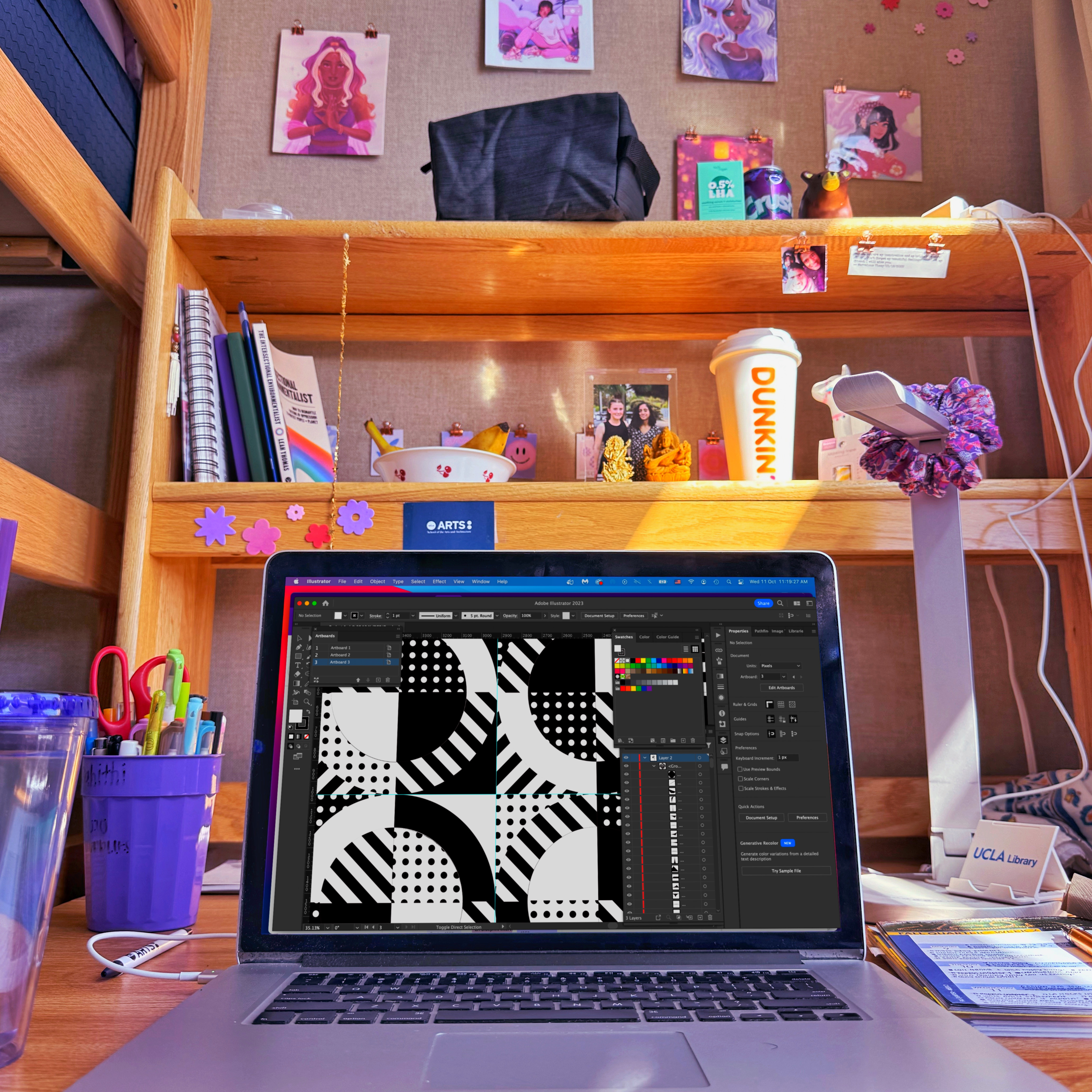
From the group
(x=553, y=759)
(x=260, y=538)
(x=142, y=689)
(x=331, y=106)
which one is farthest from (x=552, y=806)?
(x=331, y=106)

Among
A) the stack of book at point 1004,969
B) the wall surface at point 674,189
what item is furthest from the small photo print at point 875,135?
the stack of book at point 1004,969

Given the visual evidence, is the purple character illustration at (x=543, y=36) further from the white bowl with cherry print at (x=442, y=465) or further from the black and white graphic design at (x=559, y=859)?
the black and white graphic design at (x=559, y=859)

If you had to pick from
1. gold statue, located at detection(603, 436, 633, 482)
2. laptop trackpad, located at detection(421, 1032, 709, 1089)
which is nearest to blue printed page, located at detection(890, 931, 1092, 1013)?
laptop trackpad, located at detection(421, 1032, 709, 1089)

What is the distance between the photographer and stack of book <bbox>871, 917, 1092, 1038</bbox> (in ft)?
1.64

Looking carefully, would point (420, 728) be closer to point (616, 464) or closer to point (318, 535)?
point (318, 535)

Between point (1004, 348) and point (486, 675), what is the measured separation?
1.10 meters

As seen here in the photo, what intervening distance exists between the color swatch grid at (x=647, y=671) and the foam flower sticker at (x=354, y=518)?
49cm

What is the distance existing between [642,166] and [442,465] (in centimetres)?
48

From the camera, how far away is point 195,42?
4.35ft

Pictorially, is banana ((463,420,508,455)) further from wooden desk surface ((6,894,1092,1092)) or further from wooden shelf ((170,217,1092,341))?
wooden desk surface ((6,894,1092,1092))

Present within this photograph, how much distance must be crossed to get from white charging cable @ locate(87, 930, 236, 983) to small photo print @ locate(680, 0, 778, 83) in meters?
1.39

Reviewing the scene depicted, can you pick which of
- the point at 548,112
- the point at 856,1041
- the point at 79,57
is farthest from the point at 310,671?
the point at 79,57

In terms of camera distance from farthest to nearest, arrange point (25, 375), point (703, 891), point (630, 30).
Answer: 1. point (630, 30)
2. point (25, 375)
3. point (703, 891)

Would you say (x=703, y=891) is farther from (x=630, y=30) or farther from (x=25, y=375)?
(x=630, y=30)
